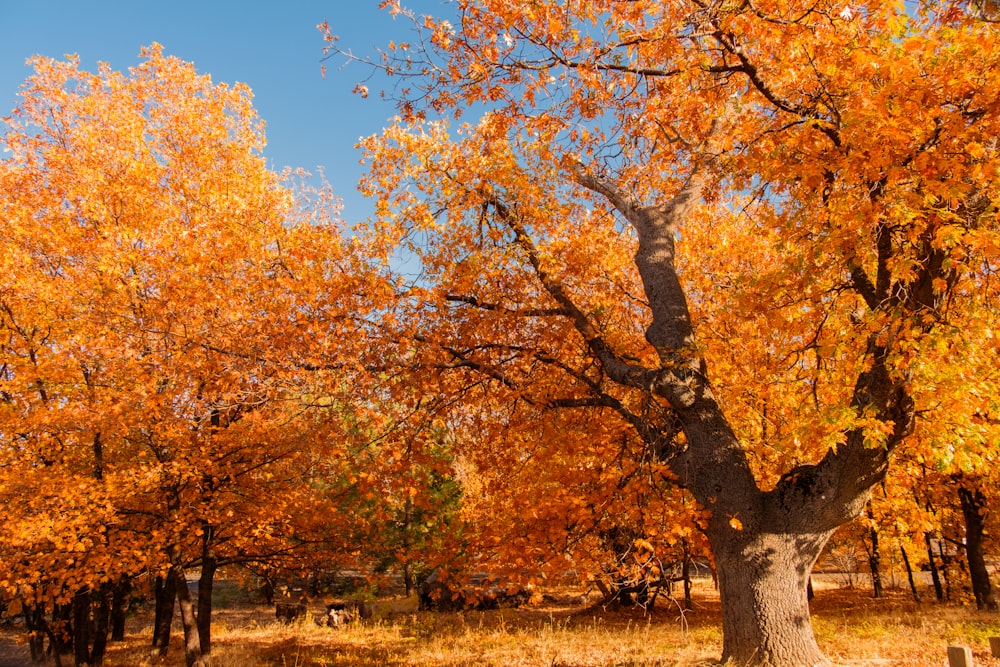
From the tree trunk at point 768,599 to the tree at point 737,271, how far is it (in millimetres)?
22

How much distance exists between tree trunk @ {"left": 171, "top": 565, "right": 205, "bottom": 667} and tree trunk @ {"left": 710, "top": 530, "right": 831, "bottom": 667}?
10.7 meters

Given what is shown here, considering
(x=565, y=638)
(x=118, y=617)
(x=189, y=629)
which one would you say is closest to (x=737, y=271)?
(x=565, y=638)

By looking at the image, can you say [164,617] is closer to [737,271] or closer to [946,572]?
[737,271]

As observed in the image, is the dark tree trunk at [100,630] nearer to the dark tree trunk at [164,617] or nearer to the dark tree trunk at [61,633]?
the dark tree trunk at [61,633]

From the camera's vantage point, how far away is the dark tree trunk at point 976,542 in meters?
14.2

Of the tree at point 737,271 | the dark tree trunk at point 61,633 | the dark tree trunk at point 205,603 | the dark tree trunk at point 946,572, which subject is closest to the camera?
the tree at point 737,271

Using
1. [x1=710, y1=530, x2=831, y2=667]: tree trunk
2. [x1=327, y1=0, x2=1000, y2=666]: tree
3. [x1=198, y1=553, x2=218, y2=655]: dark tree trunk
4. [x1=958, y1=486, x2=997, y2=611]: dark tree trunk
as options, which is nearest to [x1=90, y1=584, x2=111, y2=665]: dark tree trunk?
[x1=198, y1=553, x2=218, y2=655]: dark tree trunk

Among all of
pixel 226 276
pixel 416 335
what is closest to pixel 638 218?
pixel 416 335

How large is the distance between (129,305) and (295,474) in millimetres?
5117

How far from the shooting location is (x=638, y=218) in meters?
8.48

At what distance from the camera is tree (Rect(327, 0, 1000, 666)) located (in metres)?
5.38

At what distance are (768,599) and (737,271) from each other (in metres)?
6.63

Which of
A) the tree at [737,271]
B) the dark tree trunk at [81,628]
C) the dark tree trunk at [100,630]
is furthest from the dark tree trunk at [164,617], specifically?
the tree at [737,271]

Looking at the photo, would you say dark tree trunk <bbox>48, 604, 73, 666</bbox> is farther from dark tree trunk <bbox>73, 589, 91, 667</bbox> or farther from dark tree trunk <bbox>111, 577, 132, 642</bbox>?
dark tree trunk <bbox>111, 577, 132, 642</bbox>
